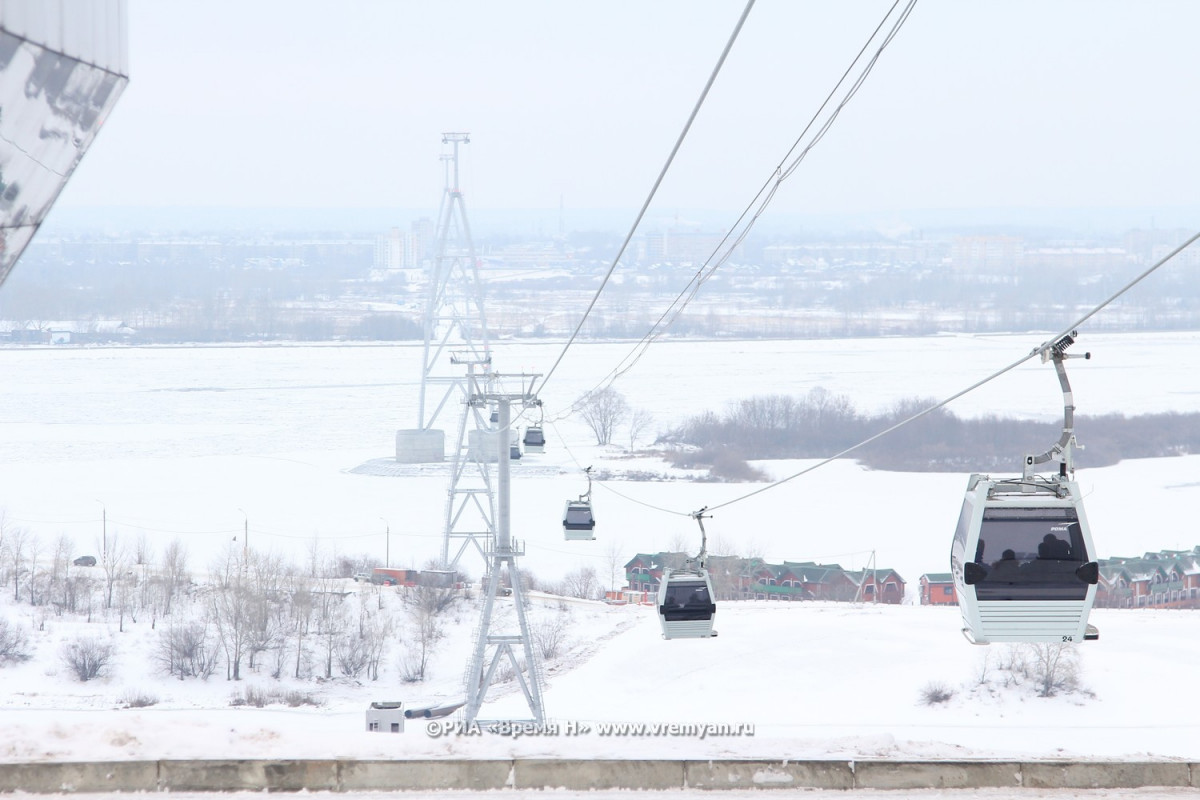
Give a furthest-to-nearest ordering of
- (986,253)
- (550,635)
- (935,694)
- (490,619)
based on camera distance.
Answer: (986,253)
(550,635)
(935,694)
(490,619)

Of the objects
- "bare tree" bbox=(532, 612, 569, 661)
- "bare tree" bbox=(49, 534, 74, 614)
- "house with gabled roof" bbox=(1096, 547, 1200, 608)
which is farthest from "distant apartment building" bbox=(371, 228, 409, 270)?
"bare tree" bbox=(532, 612, 569, 661)

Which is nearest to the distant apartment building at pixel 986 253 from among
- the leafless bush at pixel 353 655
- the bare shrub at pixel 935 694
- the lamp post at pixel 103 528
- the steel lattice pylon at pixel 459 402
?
the steel lattice pylon at pixel 459 402

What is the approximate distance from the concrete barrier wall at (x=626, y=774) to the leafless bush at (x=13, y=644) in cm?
1798

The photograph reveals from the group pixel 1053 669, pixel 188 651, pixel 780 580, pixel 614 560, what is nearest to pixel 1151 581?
pixel 780 580

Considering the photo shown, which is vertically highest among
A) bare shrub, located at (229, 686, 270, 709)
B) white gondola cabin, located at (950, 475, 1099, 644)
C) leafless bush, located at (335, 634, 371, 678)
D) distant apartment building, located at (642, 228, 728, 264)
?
distant apartment building, located at (642, 228, 728, 264)

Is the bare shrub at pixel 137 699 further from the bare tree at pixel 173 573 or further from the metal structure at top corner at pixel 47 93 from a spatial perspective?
the metal structure at top corner at pixel 47 93

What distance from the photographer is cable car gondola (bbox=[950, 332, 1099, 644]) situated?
6.82 metres

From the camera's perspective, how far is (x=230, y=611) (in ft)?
80.0

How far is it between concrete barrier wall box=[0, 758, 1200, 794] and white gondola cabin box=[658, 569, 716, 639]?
15.5 feet

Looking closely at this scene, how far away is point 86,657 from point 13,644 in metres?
1.77

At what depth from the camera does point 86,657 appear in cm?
2203

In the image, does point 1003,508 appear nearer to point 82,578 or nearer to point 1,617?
point 1,617

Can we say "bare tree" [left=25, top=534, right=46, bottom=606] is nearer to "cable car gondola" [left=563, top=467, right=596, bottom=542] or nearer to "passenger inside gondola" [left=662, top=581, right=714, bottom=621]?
"cable car gondola" [left=563, top=467, right=596, bottom=542]

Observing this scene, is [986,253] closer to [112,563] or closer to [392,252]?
[392,252]
